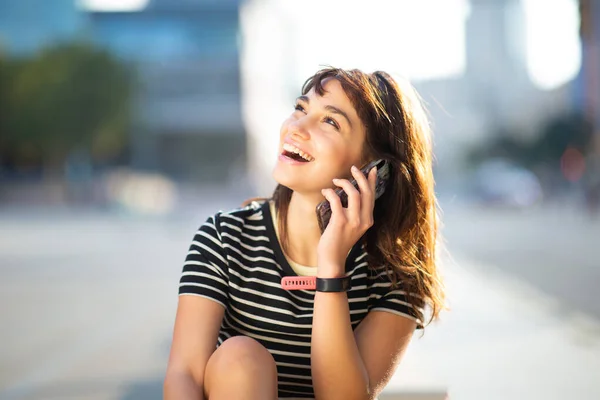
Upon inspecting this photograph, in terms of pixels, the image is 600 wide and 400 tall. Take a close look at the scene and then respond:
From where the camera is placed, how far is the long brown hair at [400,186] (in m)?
2.88

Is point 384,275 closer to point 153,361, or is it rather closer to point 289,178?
point 289,178

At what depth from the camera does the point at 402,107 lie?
2.93m

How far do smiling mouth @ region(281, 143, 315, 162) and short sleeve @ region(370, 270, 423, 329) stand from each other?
48 centimetres

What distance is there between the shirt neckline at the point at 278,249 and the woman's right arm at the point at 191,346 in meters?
0.27

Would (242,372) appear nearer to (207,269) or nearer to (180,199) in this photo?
(207,269)

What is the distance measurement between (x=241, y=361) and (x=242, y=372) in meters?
0.03

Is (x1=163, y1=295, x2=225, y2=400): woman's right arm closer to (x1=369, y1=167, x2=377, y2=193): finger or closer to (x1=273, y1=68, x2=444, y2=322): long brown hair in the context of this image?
(x1=273, y1=68, x2=444, y2=322): long brown hair

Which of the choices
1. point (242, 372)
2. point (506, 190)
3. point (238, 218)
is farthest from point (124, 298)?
point (506, 190)

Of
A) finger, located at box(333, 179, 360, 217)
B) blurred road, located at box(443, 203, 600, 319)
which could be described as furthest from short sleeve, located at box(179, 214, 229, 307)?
blurred road, located at box(443, 203, 600, 319)

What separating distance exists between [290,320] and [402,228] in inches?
22.5

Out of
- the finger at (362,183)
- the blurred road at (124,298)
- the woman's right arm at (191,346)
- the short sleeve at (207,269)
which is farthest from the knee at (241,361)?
the blurred road at (124,298)

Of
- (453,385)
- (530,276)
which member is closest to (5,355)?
(453,385)

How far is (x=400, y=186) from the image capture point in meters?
2.98

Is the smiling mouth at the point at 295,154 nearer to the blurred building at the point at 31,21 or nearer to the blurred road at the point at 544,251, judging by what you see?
the blurred road at the point at 544,251
